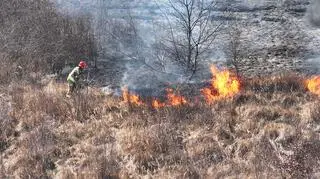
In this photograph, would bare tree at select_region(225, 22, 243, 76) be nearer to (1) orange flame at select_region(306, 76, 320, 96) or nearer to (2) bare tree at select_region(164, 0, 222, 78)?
(2) bare tree at select_region(164, 0, 222, 78)

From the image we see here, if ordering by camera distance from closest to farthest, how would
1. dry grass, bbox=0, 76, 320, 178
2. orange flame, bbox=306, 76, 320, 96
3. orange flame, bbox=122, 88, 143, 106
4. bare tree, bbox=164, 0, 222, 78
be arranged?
dry grass, bbox=0, 76, 320, 178 → orange flame, bbox=306, 76, 320, 96 → orange flame, bbox=122, 88, 143, 106 → bare tree, bbox=164, 0, 222, 78

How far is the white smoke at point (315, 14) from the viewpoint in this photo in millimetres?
15328

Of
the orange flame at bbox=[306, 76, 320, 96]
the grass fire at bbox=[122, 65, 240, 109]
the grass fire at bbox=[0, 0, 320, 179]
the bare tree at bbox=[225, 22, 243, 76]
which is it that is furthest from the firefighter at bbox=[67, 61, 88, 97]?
the orange flame at bbox=[306, 76, 320, 96]

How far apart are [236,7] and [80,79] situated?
599cm

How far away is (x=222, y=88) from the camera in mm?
12078

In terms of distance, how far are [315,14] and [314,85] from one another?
445cm

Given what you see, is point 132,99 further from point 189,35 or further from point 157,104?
point 189,35

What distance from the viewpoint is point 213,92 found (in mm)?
12164

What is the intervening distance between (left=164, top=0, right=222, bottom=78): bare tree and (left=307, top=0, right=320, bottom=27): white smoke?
264cm

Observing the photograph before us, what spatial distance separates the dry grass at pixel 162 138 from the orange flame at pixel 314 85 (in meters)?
0.18

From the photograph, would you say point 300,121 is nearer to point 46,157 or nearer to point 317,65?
point 317,65

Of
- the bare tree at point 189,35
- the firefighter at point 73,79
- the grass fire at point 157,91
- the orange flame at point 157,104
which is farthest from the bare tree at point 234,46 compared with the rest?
the firefighter at point 73,79

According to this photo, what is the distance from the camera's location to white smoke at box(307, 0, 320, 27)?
15.3 meters

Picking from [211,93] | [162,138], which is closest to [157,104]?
[211,93]
